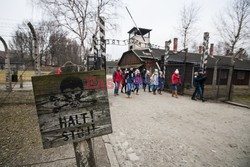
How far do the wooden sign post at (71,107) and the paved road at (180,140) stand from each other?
144cm

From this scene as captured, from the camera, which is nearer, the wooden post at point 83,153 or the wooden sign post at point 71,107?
the wooden sign post at point 71,107

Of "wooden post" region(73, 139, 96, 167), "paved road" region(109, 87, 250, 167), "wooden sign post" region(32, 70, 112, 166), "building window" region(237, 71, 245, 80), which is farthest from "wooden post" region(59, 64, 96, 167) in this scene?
"building window" region(237, 71, 245, 80)

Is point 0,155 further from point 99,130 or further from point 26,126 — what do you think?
point 99,130

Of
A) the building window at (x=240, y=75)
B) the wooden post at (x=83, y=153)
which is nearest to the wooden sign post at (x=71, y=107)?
the wooden post at (x=83, y=153)

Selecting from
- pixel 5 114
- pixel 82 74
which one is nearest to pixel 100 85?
pixel 82 74

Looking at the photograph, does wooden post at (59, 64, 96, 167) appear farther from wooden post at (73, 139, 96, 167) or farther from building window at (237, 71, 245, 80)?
building window at (237, 71, 245, 80)

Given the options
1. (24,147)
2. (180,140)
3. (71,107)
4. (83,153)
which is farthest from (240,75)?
(24,147)

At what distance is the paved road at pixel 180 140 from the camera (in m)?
2.30

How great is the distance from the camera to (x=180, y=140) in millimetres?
2951

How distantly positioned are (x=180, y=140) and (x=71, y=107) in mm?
2882

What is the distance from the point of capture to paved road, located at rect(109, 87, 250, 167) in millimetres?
2301

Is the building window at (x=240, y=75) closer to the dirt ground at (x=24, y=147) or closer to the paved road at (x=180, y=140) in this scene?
the paved road at (x=180, y=140)

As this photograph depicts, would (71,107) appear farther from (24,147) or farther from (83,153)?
(24,147)

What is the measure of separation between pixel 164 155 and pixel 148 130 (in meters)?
1.03
